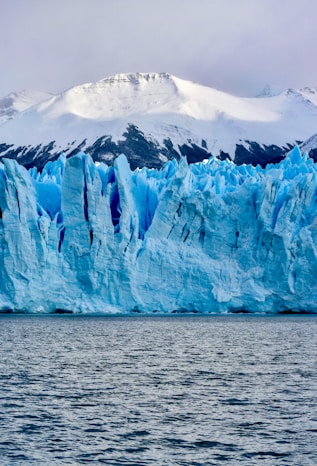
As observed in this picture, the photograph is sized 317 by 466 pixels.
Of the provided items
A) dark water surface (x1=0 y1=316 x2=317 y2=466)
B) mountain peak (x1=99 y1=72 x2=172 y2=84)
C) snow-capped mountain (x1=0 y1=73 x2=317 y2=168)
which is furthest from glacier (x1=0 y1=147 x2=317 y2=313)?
mountain peak (x1=99 y1=72 x2=172 y2=84)

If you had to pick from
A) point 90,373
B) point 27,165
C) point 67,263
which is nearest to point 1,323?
point 67,263

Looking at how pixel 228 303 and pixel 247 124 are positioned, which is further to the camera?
pixel 247 124

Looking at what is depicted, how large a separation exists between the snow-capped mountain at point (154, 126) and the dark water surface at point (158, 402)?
2227 inches

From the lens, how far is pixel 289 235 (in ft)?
121

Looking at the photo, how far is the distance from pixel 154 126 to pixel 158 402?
2873 inches

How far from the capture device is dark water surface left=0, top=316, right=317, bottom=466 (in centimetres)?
1192

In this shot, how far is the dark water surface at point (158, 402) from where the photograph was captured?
1192 centimetres

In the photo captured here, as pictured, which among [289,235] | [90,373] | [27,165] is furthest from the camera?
[27,165]

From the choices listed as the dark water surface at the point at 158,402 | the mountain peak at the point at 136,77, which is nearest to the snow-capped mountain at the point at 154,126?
the mountain peak at the point at 136,77

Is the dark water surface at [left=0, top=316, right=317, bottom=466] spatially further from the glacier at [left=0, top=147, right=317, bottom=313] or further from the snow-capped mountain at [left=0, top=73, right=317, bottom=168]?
the snow-capped mountain at [left=0, top=73, right=317, bottom=168]

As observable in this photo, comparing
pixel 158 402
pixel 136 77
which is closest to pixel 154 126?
pixel 136 77

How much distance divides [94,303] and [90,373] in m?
16.9

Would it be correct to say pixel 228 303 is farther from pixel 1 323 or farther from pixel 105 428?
pixel 105 428

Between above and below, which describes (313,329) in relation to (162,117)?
below
